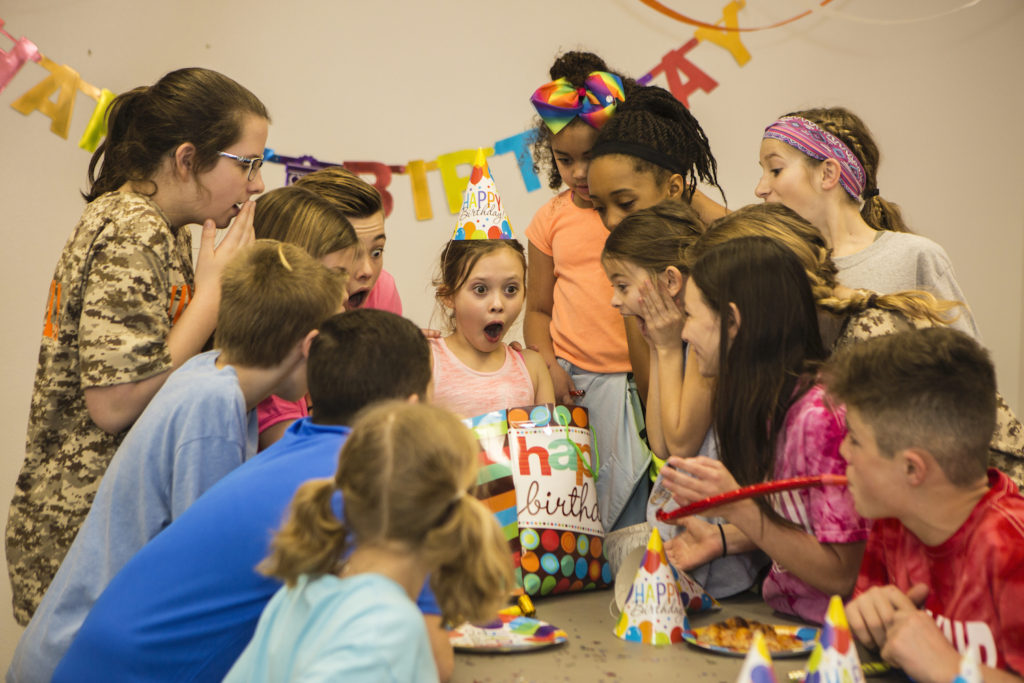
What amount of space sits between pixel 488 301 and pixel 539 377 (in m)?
0.21

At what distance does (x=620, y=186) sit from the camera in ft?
6.79

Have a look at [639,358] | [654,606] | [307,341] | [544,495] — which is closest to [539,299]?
[639,358]

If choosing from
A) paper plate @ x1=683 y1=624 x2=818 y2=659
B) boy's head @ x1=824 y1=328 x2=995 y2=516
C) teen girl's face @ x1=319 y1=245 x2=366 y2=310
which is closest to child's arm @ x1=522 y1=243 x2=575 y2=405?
teen girl's face @ x1=319 y1=245 x2=366 y2=310

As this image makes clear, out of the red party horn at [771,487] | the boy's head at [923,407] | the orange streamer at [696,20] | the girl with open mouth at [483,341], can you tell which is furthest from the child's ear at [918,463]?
the orange streamer at [696,20]

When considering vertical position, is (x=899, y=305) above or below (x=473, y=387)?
above

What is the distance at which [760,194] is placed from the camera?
2111 millimetres

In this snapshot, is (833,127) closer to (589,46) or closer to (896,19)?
(589,46)

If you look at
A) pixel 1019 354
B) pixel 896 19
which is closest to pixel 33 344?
pixel 896 19

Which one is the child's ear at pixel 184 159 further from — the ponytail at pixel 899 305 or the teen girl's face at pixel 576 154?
the ponytail at pixel 899 305

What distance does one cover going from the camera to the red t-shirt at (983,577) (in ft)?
3.64

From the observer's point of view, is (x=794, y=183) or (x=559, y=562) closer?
(x=559, y=562)

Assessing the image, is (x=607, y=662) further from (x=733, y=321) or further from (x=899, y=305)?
(x=899, y=305)

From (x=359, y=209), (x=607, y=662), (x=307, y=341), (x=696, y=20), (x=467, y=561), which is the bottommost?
(x=607, y=662)

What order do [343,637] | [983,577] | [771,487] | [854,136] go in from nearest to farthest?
[343,637] → [983,577] → [771,487] → [854,136]
